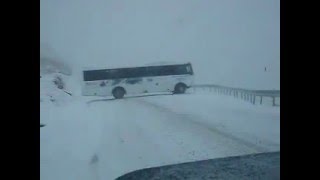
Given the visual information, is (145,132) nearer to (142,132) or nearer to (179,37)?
(142,132)

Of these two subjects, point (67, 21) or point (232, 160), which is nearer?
point (67, 21)

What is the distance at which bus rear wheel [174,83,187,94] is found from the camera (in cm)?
204

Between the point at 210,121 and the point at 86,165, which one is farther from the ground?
the point at 210,121

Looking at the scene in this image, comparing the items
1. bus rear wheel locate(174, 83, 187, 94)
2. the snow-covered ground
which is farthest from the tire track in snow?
bus rear wheel locate(174, 83, 187, 94)

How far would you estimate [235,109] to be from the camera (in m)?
2.05

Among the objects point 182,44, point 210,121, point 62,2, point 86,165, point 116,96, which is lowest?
point 86,165

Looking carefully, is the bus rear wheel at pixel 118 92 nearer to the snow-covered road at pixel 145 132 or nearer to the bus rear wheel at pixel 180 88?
the snow-covered road at pixel 145 132

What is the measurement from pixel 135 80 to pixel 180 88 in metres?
0.26

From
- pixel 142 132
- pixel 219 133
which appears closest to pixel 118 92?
pixel 142 132

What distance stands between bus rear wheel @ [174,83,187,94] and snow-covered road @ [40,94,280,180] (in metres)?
0.03
